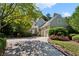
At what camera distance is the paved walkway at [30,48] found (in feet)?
10.1

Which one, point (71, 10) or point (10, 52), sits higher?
point (71, 10)

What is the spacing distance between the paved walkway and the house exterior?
8cm

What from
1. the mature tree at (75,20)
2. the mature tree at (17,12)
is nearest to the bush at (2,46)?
the mature tree at (17,12)

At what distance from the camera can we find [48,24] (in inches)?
122

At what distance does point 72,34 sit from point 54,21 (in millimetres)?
257

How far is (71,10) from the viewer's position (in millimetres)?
3064

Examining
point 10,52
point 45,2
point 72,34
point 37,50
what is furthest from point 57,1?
point 10,52

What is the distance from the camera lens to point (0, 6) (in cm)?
310

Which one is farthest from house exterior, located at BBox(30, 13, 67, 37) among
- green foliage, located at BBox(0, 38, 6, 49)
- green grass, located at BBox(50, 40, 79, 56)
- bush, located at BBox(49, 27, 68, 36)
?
green foliage, located at BBox(0, 38, 6, 49)

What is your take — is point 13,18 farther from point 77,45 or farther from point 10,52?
point 77,45

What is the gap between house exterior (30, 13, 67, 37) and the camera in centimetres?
308

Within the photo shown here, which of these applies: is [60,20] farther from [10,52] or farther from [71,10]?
[10,52]

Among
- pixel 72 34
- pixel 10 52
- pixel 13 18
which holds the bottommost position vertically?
pixel 10 52

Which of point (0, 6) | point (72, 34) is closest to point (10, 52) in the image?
point (0, 6)
